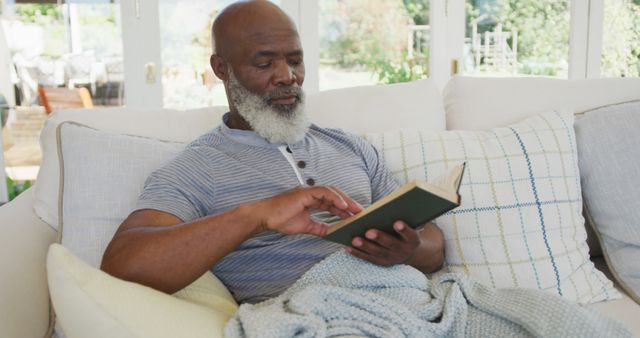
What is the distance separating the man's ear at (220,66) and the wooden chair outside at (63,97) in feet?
Answer: 6.70

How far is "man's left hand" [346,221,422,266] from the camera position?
1190mm

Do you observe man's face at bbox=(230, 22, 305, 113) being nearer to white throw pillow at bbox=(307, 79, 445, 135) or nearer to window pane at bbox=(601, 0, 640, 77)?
white throw pillow at bbox=(307, 79, 445, 135)

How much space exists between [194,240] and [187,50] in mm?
2491

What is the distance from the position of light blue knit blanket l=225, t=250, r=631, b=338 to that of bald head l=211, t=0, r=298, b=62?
62cm

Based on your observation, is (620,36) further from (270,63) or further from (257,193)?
(257,193)

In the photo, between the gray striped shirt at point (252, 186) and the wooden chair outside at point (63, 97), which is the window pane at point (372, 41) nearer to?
the wooden chair outside at point (63, 97)

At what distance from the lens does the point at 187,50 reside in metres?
3.51

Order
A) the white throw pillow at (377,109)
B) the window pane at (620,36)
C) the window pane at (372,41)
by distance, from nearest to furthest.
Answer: the white throw pillow at (377,109), the window pane at (372,41), the window pane at (620,36)

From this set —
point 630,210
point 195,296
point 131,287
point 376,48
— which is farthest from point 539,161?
point 376,48

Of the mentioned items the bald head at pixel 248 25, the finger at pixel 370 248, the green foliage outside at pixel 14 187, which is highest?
the bald head at pixel 248 25

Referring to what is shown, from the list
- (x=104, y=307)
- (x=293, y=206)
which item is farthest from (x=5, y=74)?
(x=104, y=307)

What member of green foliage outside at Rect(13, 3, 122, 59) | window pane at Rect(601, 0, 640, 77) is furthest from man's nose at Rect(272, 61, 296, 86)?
window pane at Rect(601, 0, 640, 77)

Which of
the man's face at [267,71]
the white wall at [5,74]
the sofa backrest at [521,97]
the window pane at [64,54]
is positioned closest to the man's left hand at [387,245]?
the man's face at [267,71]

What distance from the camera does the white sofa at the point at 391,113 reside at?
158 cm
